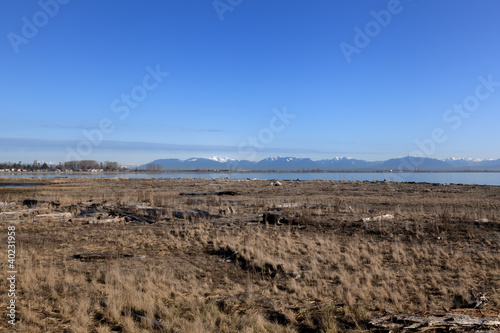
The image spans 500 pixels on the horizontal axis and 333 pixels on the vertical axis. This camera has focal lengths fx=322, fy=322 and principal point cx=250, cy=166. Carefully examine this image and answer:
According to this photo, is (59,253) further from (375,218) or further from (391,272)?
(375,218)

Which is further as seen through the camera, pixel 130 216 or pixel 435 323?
pixel 130 216

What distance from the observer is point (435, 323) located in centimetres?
550

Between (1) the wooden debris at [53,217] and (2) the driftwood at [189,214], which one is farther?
(2) the driftwood at [189,214]

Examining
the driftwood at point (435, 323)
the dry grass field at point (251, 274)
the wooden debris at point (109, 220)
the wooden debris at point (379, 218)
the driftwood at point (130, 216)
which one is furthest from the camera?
the driftwood at point (130, 216)

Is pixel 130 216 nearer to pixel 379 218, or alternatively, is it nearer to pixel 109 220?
pixel 109 220

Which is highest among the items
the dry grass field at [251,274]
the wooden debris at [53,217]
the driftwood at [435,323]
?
the driftwood at [435,323]

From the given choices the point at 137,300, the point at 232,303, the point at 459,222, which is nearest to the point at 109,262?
the point at 137,300

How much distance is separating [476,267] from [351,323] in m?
6.16

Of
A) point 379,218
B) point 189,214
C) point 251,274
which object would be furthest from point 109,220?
point 379,218

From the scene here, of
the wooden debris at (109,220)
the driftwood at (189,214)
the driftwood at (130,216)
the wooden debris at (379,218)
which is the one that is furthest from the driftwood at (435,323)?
the wooden debris at (109,220)

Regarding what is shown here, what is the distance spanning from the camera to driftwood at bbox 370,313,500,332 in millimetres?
5453

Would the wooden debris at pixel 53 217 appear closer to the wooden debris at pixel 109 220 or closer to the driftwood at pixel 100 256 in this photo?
the wooden debris at pixel 109 220

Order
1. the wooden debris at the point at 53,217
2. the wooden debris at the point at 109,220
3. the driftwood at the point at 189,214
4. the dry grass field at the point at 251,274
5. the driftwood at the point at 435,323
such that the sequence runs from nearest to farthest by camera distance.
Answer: the driftwood at the point at 435,323
the dry grass field at the point at 251,274
the wooden debris at the point at 109,220
the wooden debris at the point at 53,217
the driftwood at the point at 189,214

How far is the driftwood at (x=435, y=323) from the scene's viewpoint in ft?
17.9
